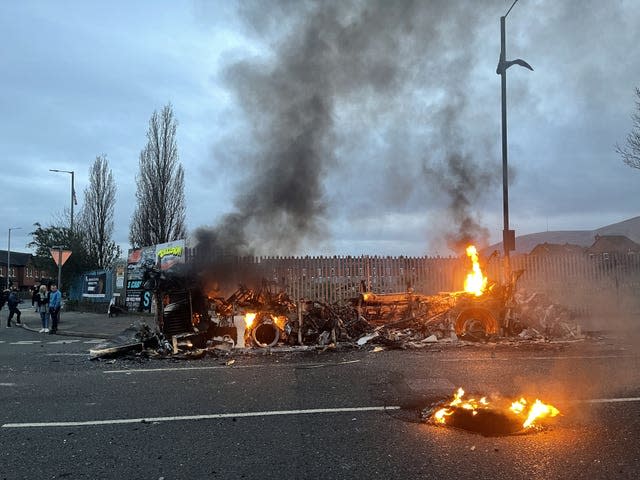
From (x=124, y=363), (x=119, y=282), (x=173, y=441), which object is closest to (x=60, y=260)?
(x=119, y=282)

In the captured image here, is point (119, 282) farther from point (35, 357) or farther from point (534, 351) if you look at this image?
point (534, 351)

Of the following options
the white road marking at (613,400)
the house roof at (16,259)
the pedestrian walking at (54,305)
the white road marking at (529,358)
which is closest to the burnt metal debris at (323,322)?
the white road marking at (529,358)

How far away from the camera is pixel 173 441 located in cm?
406

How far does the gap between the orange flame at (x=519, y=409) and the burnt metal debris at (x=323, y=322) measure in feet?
14.6

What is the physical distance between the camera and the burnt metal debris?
9523 millimetres

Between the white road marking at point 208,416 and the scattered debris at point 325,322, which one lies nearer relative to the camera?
the white road marking at point 208,416

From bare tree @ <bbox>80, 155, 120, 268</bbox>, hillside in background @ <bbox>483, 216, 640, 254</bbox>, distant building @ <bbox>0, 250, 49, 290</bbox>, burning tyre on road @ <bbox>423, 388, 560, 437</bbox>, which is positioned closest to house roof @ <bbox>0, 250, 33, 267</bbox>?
distant building @ <bbox>0, 250, 49, 290</bbox>

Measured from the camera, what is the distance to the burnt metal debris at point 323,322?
9.52 m

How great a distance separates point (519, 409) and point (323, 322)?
5.81 meters

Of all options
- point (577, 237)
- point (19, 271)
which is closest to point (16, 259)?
point (19, 271)

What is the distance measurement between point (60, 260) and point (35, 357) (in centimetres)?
747

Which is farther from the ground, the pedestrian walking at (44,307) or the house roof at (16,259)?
the house roof at (16,259)

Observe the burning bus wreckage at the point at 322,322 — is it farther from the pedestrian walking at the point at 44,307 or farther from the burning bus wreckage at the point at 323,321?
the pedestrian walking at the point at 44,307

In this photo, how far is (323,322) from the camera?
10.3 metres
